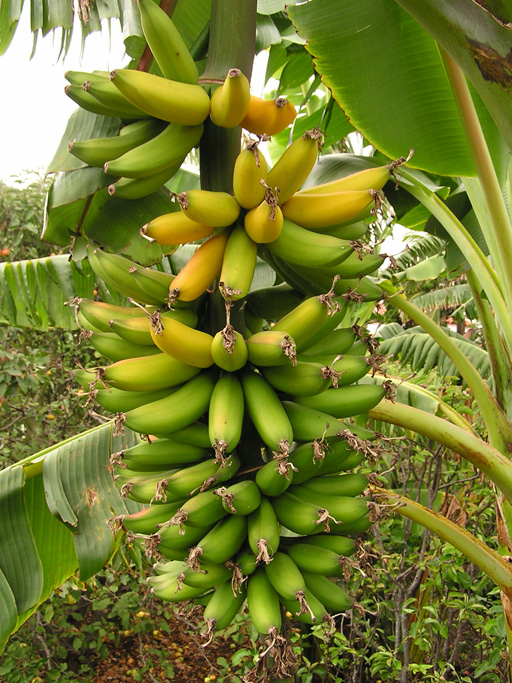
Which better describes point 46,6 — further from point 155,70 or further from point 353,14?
point 353,14

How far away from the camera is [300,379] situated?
88 centimetres

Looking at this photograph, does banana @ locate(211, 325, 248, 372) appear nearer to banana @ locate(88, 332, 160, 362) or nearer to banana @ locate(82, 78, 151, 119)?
banana @ locate(88, 332, 160, 362)

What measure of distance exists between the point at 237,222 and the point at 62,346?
325 cm

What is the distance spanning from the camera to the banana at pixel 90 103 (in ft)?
2.98

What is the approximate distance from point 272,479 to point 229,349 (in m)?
0.21

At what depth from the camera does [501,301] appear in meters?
1.78

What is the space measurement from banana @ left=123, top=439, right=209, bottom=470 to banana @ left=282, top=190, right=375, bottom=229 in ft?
1.41

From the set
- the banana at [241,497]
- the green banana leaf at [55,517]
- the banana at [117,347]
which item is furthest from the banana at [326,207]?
the green banana leaf at [55,517]

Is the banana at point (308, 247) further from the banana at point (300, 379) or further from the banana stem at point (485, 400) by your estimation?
the banana stem at point (485, 400)

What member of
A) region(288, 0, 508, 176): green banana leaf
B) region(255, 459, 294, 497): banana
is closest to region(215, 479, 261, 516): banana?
region(255, 459, 294, 497): banana

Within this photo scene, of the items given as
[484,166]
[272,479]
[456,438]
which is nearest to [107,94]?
[272,479]

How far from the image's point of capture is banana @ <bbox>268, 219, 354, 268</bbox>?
0.84 meters

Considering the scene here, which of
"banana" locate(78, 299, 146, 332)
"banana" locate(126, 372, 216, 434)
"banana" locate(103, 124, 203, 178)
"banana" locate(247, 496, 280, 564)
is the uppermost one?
"banana" locate(103, 124, 203, 178)

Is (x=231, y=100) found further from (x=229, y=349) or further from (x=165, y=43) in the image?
(x=229, y=349)
